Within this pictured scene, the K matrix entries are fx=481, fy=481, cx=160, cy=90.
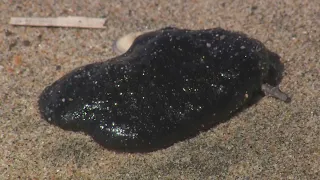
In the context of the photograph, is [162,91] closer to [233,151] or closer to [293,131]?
[233,151]

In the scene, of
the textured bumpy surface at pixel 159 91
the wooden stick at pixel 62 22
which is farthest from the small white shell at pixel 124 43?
the textured bumpy surface at pixel 159 91

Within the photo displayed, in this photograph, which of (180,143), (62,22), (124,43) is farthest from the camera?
(62,22)

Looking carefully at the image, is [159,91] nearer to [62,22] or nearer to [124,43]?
[124,43]

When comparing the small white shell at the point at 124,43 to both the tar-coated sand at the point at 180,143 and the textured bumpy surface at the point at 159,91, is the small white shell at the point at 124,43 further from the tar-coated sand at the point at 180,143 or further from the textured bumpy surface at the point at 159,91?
the textured bumpy surface at the point at 159,91

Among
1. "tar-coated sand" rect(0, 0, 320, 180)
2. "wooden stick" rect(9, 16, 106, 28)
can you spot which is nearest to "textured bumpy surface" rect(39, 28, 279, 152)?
"tar-coated sand" rect(0, 0, 320, 180)

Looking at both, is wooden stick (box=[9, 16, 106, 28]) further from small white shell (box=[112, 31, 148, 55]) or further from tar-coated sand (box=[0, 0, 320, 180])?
small white shell (box=[112, 31, 148, 55])

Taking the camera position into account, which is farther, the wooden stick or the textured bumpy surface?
the wooden stick

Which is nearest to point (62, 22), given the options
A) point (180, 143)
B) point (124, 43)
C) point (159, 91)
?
point (124, 43)
